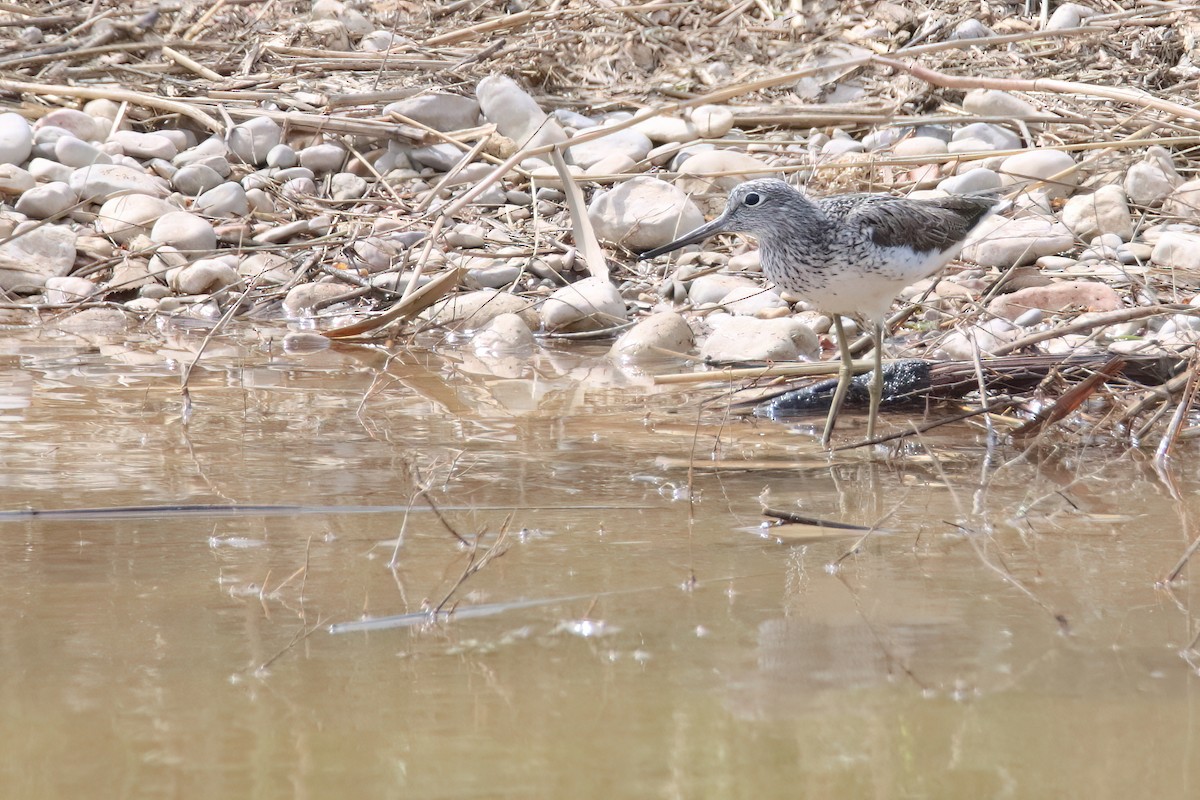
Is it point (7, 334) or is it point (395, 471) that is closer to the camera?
point (395, 471)

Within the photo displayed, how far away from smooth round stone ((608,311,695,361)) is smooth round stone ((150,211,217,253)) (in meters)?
2.85

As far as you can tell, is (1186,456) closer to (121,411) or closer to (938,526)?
(938,526)

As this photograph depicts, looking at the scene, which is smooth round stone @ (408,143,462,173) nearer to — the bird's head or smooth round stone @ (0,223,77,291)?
smooth round stone @ (0,223,77,291)

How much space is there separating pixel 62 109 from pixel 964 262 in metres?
6.32

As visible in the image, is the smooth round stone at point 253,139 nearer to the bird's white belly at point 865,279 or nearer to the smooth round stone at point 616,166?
the smooth round stone at point 616,166

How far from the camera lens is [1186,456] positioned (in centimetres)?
465

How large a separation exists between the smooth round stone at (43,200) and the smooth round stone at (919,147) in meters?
5.38

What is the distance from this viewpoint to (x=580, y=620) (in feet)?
9.53

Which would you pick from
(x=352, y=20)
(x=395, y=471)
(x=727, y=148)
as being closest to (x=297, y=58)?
(x=352, y=20)

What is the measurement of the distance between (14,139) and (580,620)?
7344 mm

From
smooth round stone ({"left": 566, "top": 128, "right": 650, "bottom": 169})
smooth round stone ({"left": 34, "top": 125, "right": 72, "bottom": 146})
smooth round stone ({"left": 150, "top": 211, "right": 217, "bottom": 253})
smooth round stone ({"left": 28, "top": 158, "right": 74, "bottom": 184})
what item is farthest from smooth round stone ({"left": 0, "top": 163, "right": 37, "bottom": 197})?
smooth round stone ({"left": 566, "top": 128, "right": 650, "bottom": 169})

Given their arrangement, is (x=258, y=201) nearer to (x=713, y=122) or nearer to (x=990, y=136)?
(x=713, y=122)

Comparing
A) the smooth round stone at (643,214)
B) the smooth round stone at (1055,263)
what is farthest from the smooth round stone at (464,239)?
the smooth round stone at (1055,263)

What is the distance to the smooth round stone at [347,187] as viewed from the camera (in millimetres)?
8781
